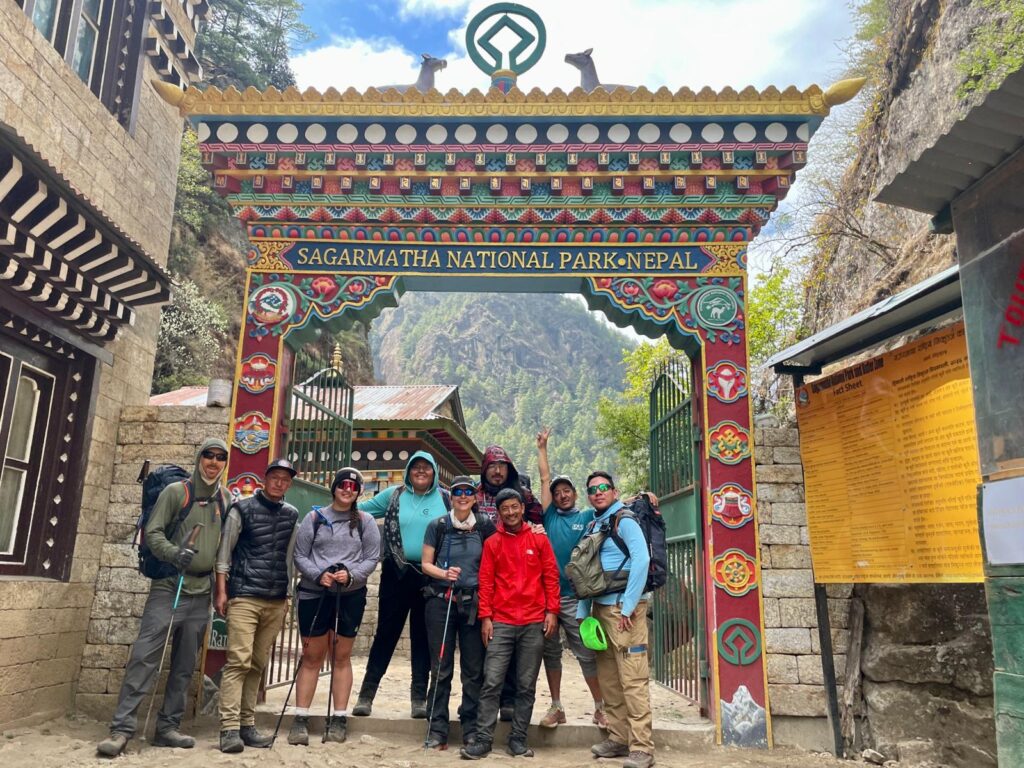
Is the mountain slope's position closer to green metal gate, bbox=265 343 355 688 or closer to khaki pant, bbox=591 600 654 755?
green metal gate, bbox=265 343 355 688

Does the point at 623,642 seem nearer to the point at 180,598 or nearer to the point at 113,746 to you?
the point at 180,598

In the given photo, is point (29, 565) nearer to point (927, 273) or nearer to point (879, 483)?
point (879, 483)

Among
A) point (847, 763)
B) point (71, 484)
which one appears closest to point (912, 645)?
point (847, 763)

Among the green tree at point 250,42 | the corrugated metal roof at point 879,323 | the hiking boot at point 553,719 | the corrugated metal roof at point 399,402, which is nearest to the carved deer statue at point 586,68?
the corrugated metal roof at point 879,323

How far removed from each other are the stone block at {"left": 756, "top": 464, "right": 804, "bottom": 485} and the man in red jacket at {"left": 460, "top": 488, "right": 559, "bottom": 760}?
2038mm

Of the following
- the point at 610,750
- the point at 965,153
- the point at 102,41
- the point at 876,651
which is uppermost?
the point at 102,41

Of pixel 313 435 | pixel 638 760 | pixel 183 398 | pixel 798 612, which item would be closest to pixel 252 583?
pixel 313 435

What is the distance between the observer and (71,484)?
6.12 meters

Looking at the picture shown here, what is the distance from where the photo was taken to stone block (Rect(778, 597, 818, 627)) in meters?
5.86

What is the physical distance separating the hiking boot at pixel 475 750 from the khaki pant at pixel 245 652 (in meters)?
1.47

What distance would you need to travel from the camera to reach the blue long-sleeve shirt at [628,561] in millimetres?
4918

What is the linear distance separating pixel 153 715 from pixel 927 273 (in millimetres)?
9573

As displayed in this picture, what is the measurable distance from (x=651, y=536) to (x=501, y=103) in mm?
3722

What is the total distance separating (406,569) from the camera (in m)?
5.62
